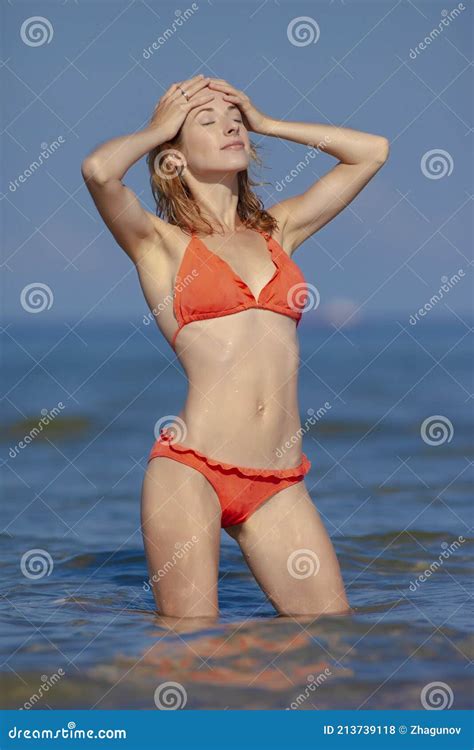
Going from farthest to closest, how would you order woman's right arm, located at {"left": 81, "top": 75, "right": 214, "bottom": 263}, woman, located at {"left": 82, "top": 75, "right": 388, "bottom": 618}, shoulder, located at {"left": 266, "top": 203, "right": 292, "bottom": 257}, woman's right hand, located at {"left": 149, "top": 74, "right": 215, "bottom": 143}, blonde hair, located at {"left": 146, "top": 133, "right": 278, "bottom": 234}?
shoulder, located at {"left": 266, "top": 203, "right": 292, "bottom": 257} → blonde hair, located at {"left": 146, "top": 133, "right": 278, "bottom": 234} → woman's right hand, located at {"left": 149, "top": 74, "right": 215, "bottom": 143} → woman, located at {"left": 82, "top": 75, "right": 388, "bottom": 618} → woman's right arm, located at {"left": 81, "top": 75, "right": 214, "bottom": 263}

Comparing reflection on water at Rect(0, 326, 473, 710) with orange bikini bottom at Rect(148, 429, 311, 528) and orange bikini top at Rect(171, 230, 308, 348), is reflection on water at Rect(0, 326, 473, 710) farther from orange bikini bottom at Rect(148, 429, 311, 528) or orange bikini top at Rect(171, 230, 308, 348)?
orange bikini top at Rect(171, 230, 308, 348)

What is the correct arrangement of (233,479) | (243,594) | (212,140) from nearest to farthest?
(233,479) < (212,140) < (243,594)

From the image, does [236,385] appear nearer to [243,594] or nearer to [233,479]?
[233,479]

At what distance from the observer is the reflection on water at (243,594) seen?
16.4 feet

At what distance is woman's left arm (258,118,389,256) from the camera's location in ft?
18.9

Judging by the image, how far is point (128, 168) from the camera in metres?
5.20

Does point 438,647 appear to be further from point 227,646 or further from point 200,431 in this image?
A: point 200,431

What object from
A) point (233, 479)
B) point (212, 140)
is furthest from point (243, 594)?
point (212, 140)

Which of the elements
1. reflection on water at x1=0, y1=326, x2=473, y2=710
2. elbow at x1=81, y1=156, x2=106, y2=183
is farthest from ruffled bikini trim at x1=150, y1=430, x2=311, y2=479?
elbow at x1=81, y1=156, x2=106, y2=183

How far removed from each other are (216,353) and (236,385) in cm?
16

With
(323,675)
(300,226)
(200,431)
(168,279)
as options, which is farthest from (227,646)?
(300,226)

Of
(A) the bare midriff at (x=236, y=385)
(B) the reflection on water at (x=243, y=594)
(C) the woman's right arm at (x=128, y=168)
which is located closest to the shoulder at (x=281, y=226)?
(A) the bare midriff at (x=236, y=385)

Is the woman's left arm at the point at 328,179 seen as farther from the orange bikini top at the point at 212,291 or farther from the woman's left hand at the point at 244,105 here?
the orange bikini top at the point at 212,291

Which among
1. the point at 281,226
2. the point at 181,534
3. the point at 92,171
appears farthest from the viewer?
the point at 281,226
